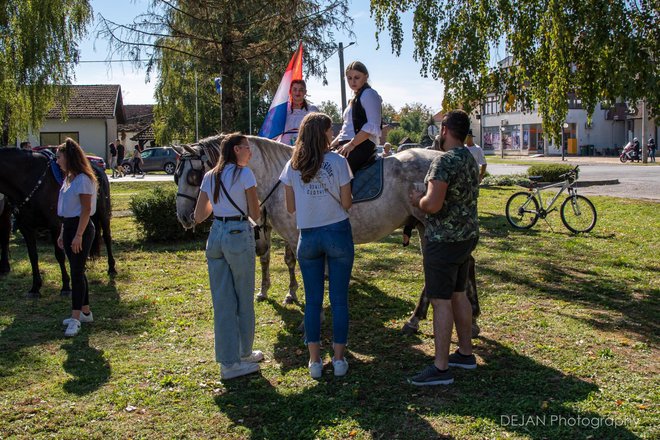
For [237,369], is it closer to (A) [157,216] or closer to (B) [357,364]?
(B) [357,364]

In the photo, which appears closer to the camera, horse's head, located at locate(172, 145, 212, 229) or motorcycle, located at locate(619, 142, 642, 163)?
horse's head, located at locate(172, 145, 212, 229)

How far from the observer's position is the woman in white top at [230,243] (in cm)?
512

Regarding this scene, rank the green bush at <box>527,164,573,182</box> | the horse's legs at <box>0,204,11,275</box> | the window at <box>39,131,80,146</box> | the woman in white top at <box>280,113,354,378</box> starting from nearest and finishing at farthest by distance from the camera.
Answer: the woman in white top at <box>280,113,354,378</box>
the horse's legs at <box>0,204,11,275</box>
the green bush at <box>527,164,573,182</box>
the window at <box>39,131,80,146</box>

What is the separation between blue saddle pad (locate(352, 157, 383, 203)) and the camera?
6.32 metres

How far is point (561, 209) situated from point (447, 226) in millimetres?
9007

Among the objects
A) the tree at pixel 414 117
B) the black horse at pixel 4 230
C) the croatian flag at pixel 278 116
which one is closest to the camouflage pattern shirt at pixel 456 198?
the croatian flag at pixel 278 116

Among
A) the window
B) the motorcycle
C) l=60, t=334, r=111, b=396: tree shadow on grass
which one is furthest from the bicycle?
the window

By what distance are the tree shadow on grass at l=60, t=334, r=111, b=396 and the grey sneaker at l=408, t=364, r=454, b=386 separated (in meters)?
2.67

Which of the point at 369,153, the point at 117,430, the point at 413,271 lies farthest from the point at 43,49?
the point at 117,430

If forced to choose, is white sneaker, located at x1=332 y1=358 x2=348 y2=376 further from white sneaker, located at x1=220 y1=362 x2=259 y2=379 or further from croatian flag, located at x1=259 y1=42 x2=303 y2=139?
croatian flag, located at x1=259 y1=42 x2=303 y2=139

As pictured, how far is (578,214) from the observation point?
12680mm

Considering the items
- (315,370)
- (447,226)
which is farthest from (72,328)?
(447,226)

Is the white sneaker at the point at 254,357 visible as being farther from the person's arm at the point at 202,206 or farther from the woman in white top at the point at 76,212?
the woman in white top at the point at 76,212

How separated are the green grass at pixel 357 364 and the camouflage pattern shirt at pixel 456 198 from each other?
1.22m
